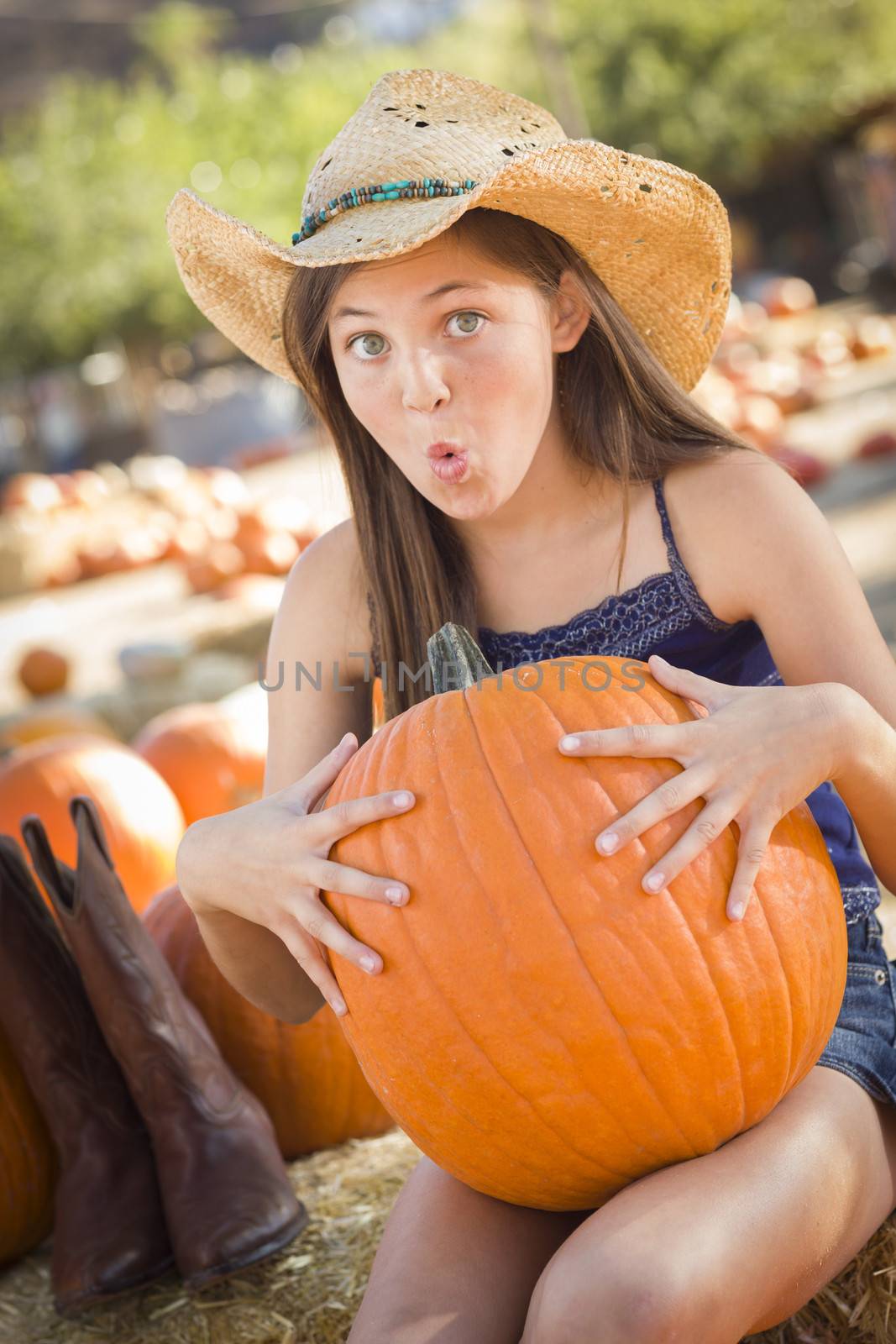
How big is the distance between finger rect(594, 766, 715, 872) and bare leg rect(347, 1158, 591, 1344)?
57cm

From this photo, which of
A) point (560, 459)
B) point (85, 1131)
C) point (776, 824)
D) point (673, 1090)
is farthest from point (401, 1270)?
point (560, 459)

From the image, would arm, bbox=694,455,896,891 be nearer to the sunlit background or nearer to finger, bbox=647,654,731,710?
finger, bbox=647,654,731,710

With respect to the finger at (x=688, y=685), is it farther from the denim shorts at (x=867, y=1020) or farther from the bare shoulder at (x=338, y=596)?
the bare shoulder at (x=338, y=596)

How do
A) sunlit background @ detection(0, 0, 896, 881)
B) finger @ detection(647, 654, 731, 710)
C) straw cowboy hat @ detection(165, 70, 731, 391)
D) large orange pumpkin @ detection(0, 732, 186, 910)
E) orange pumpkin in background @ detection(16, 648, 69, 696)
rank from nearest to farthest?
finger @ detection(647, 654, 731, 710) < straw cowboy hat @ detection(165, 70, 731, 391) < large orange pumpkin @ detection(0, 732, 186, 910) < orange pumpkin in background @ detection(16, 648, 69, 696) < sunlit background @ detection(0, 0, 896, 881)

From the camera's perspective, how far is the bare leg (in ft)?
5.24

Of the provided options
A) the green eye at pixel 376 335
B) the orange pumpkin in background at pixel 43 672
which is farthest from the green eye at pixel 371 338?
the orange pumpkin in background at pixel 43 672

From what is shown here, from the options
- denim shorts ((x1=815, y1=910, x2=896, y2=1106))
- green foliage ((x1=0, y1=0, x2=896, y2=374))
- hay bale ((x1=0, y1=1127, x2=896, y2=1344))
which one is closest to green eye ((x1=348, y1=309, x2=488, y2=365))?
denim shorts ((x1=815, y1=910, x2=896, y2=1106))

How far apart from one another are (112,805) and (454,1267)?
2163 mm

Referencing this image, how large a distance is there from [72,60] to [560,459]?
67.4 m

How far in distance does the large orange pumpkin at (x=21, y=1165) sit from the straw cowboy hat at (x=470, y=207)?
140 centimetres

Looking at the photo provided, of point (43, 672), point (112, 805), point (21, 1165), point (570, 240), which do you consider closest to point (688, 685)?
point (570, 240)

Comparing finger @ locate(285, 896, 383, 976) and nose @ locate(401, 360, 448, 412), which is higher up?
nose @ locate(401, 360, 448, 412)

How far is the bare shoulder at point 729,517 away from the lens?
197 cm

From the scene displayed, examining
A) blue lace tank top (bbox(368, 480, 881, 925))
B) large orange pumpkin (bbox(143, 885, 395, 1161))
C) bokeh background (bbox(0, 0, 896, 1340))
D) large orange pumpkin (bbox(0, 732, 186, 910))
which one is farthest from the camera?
bokeh background (bbox(0, 0, 896, 1340))
